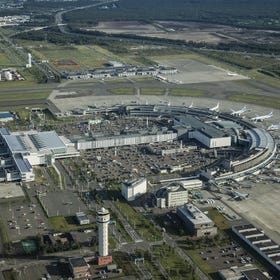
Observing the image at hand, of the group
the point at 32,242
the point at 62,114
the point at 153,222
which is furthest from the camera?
the point at 62,114

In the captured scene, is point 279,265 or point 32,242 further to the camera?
point 32,242

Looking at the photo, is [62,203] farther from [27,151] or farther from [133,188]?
[27,151]

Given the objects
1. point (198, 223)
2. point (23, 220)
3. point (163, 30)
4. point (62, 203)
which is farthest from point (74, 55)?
point (198, 223)

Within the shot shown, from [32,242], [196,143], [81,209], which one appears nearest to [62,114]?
[196,143]

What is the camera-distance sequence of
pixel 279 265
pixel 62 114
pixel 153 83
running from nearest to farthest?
pixel 279 265, pixel 62 114, pixel 153 83

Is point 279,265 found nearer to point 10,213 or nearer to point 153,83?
point 10,213

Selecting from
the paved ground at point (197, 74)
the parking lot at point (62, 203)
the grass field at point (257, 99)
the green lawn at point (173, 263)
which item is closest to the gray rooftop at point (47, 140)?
the parking lot at point (62, 203)
